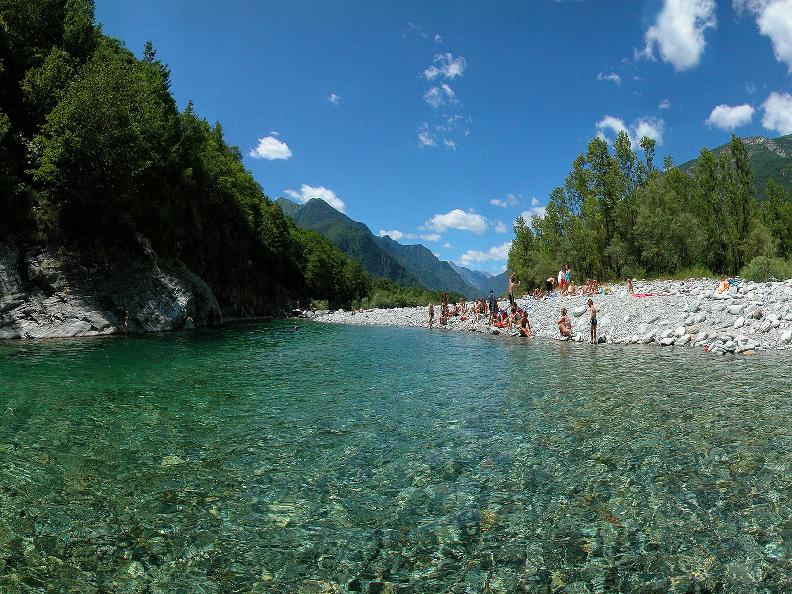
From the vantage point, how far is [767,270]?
40.8 meters

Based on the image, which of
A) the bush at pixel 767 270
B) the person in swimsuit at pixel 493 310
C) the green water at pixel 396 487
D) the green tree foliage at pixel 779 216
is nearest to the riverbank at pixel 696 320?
the person in swimsuit at pixel 493 310

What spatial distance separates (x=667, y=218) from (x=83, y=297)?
60.9 meters

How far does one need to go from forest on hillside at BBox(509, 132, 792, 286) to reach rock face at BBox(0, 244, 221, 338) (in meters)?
50.4

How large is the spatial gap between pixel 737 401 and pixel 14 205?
3996cm

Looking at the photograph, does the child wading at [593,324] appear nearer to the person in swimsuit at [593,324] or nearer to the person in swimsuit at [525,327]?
the person in swimsuit at [593,324]

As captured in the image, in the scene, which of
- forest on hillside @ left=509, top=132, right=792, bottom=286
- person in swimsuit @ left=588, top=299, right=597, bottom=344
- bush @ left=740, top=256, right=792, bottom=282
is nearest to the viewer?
person in swimsuit @ left=588, top=299, right=597, bottom=344

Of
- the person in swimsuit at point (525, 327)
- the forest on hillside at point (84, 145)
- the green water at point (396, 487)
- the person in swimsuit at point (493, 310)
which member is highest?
the forest on hillside at point (84, 145)

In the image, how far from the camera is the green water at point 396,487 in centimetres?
471

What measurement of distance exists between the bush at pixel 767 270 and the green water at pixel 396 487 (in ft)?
110

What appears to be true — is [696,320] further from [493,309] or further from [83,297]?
[83,297]

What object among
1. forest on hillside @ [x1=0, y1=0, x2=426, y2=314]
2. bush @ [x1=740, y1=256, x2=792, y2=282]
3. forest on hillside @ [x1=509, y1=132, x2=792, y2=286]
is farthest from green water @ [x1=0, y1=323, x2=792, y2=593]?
forest on hillside @ [x1=509, y1=132, x2=792, y2=286]

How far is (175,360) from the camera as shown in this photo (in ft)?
65.3

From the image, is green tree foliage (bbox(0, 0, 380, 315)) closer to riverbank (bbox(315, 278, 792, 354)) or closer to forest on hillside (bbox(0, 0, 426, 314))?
forest on hillside (bbox(0, 0, 426, 314))

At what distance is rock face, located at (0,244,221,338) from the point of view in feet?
93.5
